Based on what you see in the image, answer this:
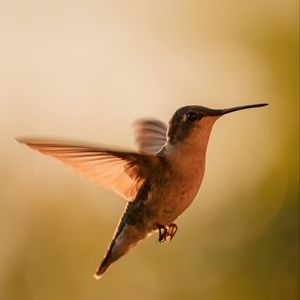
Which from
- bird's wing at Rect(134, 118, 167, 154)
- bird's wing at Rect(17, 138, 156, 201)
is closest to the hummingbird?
bird's wing at Rect(17, 138, 156, 201)

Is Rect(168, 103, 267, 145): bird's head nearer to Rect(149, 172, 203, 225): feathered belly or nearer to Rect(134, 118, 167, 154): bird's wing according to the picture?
Rect(149, 172, 203, 225): feathered belly

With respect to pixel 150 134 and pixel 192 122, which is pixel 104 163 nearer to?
pixel 192 122

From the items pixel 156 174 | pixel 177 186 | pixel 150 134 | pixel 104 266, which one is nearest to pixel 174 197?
pixel 177 186

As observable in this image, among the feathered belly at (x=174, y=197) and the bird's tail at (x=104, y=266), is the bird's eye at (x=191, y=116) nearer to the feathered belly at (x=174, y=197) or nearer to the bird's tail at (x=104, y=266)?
the feathered belly at (x=174, y=197)

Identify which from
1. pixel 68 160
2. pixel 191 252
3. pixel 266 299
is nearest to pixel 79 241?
pixel 191 252

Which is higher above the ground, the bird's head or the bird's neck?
the bird's head

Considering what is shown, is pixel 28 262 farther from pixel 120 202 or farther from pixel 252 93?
pixel 252 93
